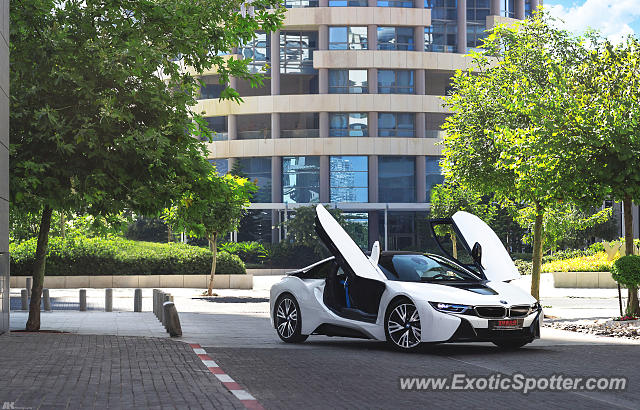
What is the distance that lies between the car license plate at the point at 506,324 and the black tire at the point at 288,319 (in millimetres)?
3113

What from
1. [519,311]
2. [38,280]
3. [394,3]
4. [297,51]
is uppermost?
[394,3]

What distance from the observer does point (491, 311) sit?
1239cm

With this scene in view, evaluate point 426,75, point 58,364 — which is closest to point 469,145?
point 58,364

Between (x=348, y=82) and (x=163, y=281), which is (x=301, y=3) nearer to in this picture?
(x=348, y=82)

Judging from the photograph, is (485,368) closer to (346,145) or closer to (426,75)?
(346,145)

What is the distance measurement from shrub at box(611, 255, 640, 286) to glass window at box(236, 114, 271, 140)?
52.7 meters

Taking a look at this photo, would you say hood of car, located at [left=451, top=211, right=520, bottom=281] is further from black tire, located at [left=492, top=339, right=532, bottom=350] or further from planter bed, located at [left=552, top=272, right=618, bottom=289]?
planter bed, located at [left=552, top=272, right=618, bottom=289]

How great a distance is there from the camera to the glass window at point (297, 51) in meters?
68.7

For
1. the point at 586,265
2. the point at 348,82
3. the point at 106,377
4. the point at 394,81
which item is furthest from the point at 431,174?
the point at 106,377

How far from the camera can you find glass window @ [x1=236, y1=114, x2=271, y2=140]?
6919 centimetres

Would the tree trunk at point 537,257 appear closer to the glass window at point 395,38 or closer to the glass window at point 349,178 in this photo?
the glass window at point 349,178

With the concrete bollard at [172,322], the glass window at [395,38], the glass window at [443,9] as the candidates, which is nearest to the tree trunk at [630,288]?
the concrete bollard at [172,322]

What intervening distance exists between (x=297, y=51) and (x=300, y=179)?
360 inches

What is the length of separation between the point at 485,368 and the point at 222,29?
32.9 feet
